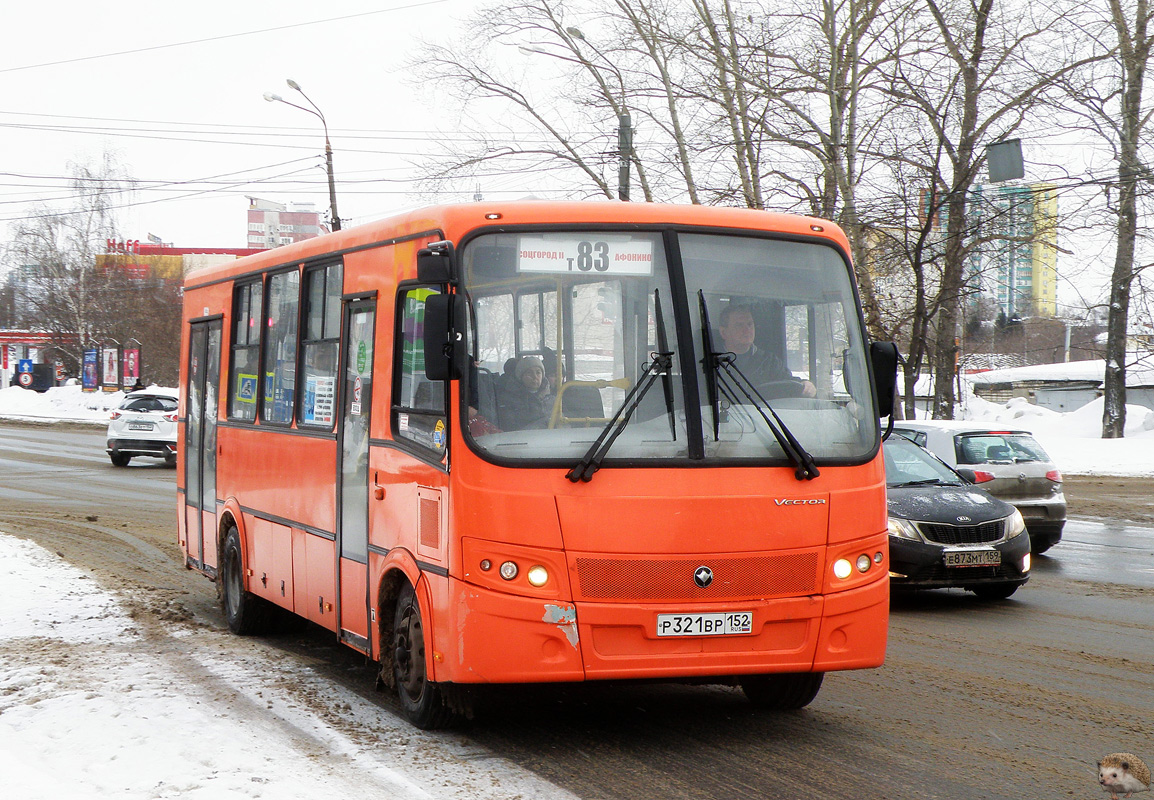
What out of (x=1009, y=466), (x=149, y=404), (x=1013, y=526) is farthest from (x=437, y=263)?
(x=149, y=404)

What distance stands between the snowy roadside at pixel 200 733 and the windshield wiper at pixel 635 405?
1.32 m

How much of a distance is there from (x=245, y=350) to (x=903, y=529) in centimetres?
545

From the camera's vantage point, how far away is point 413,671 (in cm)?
634

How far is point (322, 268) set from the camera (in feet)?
26.2

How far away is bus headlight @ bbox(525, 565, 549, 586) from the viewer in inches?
222

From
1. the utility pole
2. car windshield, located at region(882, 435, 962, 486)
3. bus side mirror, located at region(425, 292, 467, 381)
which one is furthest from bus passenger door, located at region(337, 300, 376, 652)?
the utility pole

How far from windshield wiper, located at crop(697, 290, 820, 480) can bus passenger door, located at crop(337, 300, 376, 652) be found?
2.00 m

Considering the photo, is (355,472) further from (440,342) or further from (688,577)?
(688,577)

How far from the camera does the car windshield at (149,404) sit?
27.6 m

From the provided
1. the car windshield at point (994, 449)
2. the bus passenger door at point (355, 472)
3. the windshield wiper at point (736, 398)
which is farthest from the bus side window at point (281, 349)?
the car windshield at point (994, 449)

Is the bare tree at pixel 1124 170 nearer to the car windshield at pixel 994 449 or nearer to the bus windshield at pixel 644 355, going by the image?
the car windshield at pixel 994 449

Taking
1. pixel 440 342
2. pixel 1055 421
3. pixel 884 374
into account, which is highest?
pixel 440 342

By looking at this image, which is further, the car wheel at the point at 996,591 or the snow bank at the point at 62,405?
the snow bank at the point at 62,405

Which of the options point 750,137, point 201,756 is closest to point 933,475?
point 201,756
